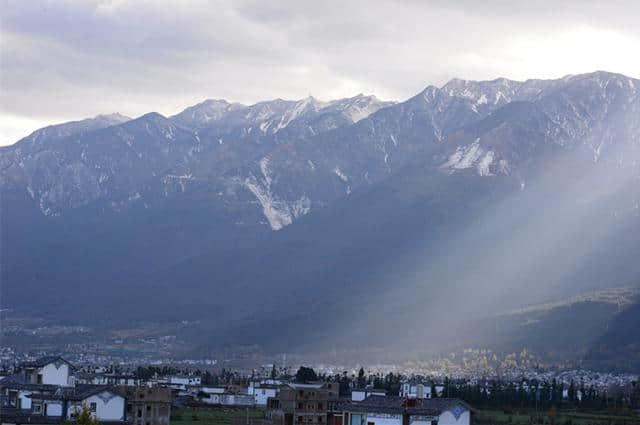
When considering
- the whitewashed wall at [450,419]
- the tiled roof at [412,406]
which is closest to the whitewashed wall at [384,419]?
the tiled roof at [412,406]

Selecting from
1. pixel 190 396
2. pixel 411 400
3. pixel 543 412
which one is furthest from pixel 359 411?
pixel 190 396

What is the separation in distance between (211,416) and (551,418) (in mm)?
28035

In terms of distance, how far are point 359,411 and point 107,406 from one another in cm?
1610

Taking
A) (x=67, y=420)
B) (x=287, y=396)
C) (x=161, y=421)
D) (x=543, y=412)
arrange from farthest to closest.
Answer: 1. (x=543, y=412)
2. (x=287, y=396)
3. (x=161, y=421)
4. (x=67, y=420)

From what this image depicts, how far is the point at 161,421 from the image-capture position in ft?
345

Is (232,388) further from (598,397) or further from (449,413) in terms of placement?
(449,413)

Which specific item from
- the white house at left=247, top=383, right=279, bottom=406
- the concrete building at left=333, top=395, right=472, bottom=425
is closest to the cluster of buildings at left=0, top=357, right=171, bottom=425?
the concrete building at left=333, top=395, right=472, bottom=425

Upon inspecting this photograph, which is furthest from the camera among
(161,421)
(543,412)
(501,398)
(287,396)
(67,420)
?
(501,398)

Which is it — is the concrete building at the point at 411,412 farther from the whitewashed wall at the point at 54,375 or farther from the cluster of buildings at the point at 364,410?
the whitewashed wall at the point at 54,375

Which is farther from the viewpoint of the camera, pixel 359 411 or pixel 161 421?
pixel 161 421

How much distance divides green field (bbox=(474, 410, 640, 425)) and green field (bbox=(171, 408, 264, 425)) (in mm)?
18656

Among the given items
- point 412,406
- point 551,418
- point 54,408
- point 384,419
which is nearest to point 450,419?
point 412,406

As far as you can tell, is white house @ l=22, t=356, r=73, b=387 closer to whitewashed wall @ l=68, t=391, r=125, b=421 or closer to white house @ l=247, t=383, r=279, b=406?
whitewashed wall @ l=68, t=391, r=125, b=421

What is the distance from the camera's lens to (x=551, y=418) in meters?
127
